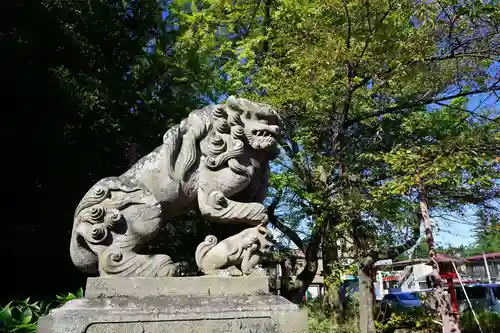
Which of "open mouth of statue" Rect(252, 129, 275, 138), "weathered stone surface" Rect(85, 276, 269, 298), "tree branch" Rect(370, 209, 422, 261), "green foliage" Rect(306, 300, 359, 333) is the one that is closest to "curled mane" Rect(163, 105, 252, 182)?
"open mouth of statue" Rect(252, 129, 275, 138)

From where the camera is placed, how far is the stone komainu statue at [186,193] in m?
3.24

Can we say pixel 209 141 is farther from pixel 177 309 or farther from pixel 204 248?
pixel 177 309

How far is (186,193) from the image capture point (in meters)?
3.53

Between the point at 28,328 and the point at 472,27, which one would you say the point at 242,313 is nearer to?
the point at 28,328

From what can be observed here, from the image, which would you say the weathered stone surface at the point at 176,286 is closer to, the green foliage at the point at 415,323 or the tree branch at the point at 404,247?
the tree branch at the point at 404,247

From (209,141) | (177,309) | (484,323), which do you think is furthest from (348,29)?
(484,323)

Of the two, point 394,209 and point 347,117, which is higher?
point 347,117

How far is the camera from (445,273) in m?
8.38

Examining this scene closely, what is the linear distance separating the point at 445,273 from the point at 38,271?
8.24m

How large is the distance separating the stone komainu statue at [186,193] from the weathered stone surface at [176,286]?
0.09m

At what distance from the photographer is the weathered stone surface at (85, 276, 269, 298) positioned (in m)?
3.04

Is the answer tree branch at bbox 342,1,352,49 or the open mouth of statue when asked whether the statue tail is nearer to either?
the open mouth of statue

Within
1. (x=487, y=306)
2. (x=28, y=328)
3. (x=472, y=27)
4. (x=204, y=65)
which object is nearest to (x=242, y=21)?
(x=204, y=65)

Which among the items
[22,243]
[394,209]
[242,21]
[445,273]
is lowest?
[22,243]
